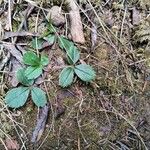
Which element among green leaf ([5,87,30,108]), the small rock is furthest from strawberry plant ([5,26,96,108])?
the small rock

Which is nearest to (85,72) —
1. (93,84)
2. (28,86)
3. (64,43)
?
(93,84)

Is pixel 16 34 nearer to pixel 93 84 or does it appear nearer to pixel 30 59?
pixel 30 59

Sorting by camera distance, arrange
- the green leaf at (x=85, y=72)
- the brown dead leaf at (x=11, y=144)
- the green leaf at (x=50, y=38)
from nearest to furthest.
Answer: the brown dead leaf at (x=11, y=144) → the green leaf at (x=85, y=72) → the green leaf at (x=50, y=38)

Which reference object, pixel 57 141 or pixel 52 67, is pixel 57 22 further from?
pixel 57 141

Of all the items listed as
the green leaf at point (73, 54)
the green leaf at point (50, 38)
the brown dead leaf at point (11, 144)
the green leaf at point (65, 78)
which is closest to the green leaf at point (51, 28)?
the green leaf at point (50, 38)

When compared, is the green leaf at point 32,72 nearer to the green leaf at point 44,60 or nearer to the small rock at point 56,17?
the green leaf at point 44,60

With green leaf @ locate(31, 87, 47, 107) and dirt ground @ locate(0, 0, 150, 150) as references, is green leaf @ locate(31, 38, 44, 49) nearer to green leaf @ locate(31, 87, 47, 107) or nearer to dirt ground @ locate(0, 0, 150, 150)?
dirt ground @ locate(0, 0, 150, 150)

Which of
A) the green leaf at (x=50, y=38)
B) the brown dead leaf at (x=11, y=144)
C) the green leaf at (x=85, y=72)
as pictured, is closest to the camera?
the brown dead leaf at (x=11, y=144)

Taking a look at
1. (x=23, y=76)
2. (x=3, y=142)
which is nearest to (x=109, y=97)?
(x=23, y=76)
